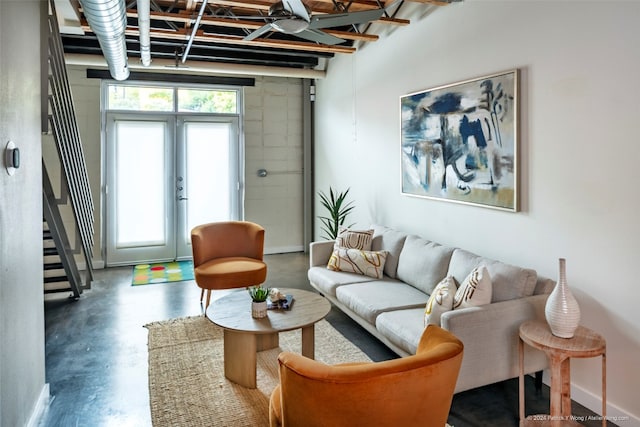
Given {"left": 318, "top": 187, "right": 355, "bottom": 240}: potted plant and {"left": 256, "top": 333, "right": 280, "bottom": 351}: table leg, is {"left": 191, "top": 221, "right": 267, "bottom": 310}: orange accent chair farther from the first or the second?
{"left": 318, "top": 187, "right": 355, "bottom": 240}: potted plant

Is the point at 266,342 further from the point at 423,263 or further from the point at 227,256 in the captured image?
the point at 227,256

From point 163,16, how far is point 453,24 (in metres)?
2.56

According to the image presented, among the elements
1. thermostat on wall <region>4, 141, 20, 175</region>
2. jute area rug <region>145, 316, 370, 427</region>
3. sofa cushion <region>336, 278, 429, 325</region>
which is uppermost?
thermostat on wall <region>4, 141, 20, 175</region>

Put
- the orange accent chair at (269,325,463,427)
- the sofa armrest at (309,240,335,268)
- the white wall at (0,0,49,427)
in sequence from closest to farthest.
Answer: the orange accent chair at (269,325,463,427), the white wall at (0,0,49,427), the sofa armrest at (309,240,335,268)

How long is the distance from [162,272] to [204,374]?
10.8 ft

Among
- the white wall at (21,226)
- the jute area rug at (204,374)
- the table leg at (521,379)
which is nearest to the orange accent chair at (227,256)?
the jute area rug at (204,374)

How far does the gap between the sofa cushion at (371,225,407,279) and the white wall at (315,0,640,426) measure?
1.04ft

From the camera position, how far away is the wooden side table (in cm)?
231

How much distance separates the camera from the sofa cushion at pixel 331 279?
4.16 metres

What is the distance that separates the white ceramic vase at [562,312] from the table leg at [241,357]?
175 cm

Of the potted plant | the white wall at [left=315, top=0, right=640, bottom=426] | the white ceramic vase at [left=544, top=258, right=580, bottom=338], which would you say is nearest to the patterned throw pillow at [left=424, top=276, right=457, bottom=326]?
the white ceramic vase at [left=544, top=258, right=580, bottom=338]

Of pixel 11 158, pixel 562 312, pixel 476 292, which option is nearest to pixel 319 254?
pixel 476 292

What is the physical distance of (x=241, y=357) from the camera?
3033mm

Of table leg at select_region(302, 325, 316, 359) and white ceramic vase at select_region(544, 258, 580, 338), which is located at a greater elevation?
white ceramic vase at select_region(544, 258, 580, 338)
